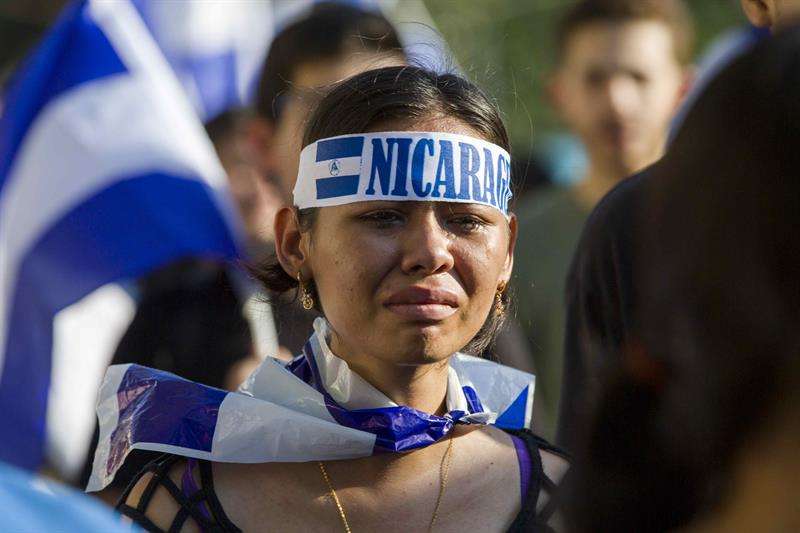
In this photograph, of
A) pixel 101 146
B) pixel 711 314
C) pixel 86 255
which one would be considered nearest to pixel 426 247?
pixel 711 314

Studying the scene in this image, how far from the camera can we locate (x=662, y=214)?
1.23m

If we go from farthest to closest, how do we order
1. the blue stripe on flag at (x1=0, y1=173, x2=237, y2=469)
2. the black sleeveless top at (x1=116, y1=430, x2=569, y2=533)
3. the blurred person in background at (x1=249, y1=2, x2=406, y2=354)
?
the blue stripe on flag at (x1=0, y1=173, x2=237, y2=469) → the blurred person in background at (x1=249, y1=2, x2=406, y2=354) → the black sleeveless top at (x1=116, y1=430, x2=569, y2=533)

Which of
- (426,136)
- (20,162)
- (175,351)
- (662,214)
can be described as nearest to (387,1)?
(20,162)

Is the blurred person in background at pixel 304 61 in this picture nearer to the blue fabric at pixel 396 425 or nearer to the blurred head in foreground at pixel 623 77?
the blurred head in foreground at pixel 623 77

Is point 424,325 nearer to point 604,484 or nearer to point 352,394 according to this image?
point 352,394

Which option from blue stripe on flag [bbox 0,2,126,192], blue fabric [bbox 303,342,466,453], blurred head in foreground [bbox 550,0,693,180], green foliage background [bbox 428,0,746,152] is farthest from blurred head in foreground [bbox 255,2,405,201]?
green foliage background [bbox 428,0,746,152]

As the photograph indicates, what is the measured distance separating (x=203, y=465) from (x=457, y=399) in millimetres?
512

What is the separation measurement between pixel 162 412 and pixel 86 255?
226 cm

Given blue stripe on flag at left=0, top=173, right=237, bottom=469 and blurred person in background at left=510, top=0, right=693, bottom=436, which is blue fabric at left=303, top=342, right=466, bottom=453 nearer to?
blue stripe on flag at left=0, top=173, right=237, bottom=469

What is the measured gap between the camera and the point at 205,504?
2.47 meters

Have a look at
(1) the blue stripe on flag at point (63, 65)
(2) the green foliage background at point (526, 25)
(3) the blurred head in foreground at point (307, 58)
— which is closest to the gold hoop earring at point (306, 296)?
(3) the blurred head in foreground at point (307, 58)

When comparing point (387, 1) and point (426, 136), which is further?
point (387, 1)

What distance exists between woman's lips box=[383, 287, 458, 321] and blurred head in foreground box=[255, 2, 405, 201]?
153 cm

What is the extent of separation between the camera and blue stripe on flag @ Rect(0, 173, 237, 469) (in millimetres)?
4434
